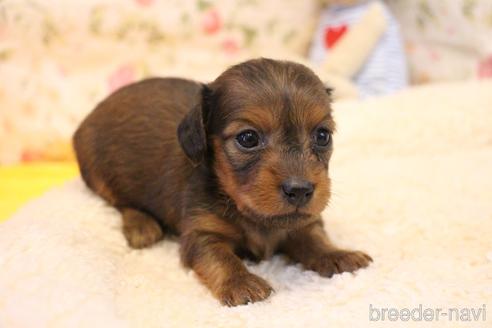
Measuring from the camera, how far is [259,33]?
4.87 m

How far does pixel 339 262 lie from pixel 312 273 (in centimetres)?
12

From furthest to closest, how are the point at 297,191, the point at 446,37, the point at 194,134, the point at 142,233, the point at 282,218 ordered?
1. the point at 446,37
2. the point at 142,233
3. the point at 194,134
4. the point at 282,218
5. the point at 297,191

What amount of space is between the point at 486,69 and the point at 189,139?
334 cm

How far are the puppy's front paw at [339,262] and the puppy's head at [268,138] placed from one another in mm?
293

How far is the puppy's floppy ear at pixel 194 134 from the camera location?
2.32 meters

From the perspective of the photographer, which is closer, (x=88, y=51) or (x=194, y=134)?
(x=194, y=134)

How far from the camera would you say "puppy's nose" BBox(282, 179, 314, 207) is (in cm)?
200

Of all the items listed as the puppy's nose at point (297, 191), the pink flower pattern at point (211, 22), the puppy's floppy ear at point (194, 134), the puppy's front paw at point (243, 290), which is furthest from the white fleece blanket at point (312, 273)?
the pink flower pattern at point (211, 22)

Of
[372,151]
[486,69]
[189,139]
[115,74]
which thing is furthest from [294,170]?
[486,69]

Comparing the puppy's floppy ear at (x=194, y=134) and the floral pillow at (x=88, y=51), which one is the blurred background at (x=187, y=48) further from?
the puppy's floppy ear at (x=194, y=134)

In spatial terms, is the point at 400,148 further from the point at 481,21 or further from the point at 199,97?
the point at 199,97

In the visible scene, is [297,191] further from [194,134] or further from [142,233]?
[142,233]

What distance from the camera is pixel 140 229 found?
2.73m

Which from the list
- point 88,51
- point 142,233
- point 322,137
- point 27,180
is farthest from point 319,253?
point 88,51
